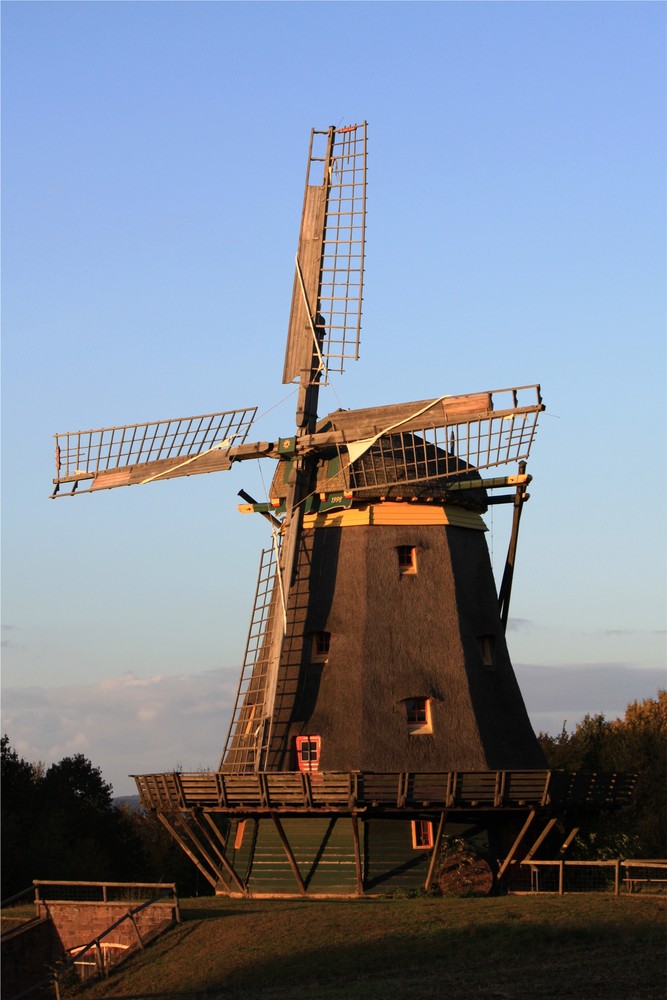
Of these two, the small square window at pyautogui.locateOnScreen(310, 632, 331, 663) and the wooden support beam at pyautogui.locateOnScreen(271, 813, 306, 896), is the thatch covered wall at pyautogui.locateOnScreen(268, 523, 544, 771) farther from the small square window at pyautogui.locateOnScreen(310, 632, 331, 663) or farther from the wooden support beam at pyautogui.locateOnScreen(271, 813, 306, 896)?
the wooden support beam at pyautogui.locateOnScreen(271, 813, 306, 896)

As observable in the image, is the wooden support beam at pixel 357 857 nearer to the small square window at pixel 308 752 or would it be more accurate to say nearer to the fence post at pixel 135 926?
the small square window at pixel 308 752

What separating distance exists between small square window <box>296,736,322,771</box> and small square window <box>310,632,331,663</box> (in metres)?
1.76

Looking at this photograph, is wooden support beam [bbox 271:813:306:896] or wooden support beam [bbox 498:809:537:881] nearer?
wooden support beam [bbox 498:809:537:881]

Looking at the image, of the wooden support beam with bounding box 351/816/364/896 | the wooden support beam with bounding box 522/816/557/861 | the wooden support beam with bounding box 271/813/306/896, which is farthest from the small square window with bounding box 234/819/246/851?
the wooden support beam with bounding box 522/816/557/861

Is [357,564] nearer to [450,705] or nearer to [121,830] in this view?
[450,705]

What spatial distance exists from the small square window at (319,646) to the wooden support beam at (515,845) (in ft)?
18.3

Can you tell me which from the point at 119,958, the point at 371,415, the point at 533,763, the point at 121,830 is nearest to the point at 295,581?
the point at 371,415

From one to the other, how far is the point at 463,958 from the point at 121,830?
2574 cm

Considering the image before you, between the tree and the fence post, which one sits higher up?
the tree

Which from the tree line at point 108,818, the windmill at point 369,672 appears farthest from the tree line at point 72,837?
the windmill at point 369,672

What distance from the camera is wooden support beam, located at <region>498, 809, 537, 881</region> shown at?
28266mm

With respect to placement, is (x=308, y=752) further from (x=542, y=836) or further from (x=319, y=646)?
(x=542, y=836)

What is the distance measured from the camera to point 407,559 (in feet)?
102

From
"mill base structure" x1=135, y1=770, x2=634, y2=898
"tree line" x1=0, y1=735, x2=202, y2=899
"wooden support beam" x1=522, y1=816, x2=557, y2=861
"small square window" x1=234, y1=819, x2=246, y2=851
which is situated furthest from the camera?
"tree line" x1=0, y1=735, x2=202, y2=899
